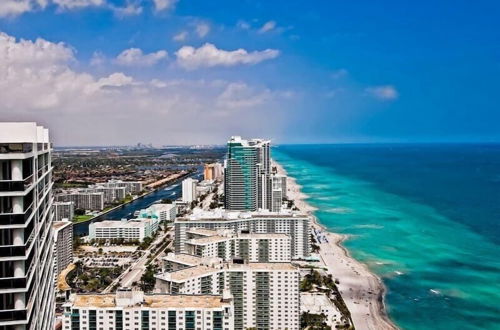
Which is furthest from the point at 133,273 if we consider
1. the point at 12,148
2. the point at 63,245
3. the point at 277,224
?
the point at 12,148

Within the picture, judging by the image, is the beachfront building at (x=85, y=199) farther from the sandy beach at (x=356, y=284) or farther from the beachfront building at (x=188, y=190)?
the sandy beach at (x=356, y=284)

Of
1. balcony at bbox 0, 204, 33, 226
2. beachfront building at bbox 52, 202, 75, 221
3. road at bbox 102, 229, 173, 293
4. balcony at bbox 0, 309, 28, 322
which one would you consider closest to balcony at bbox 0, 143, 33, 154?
balcony at bbox 0, 204, 33, 226

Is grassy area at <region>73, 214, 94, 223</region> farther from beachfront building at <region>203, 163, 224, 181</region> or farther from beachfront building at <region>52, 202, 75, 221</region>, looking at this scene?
beachfront building at <region>203, 163, 224, 181</region>

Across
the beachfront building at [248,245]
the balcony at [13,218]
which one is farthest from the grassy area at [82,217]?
the balcony at [13,218]

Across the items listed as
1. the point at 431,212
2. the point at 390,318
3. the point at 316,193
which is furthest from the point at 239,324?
the point at 316,193

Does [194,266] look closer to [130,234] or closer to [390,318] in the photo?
[390,318]

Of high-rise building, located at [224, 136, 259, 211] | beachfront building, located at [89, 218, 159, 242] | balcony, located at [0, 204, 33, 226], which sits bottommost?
beachfront building, located at [89, 218, 159, 242]
